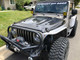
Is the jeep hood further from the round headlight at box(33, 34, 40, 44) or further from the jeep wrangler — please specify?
the round headlight at box(33, 34, 40, 44)

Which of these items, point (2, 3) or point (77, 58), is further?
point (2, 3)

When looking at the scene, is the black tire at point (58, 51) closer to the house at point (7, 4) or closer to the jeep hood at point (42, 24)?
the jeep hood at point (42, 24)

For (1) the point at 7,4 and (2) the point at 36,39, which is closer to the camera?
(2) the point at 36,39

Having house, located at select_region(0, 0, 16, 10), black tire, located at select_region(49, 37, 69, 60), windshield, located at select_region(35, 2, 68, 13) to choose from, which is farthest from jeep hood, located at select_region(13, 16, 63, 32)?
house, located at select_region(0, 0, 16, 10)

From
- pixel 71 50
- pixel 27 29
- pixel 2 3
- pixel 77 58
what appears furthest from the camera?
pixel 2 3

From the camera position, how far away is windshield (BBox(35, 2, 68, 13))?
11.5 ft

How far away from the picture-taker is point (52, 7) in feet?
12.0

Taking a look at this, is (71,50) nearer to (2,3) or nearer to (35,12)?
(35,12)

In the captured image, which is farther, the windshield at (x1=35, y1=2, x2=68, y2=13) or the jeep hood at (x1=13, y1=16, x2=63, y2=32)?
the windshield at (x1=35, y1=2, x2=68, y2=13)

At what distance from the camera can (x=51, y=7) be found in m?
3.66

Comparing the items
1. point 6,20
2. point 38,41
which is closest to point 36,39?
point 38,41

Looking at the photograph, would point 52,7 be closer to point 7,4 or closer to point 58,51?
point 58,51

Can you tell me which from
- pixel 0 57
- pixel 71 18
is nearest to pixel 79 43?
pixel 71 18

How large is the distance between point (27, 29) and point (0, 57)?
61.2 inches
